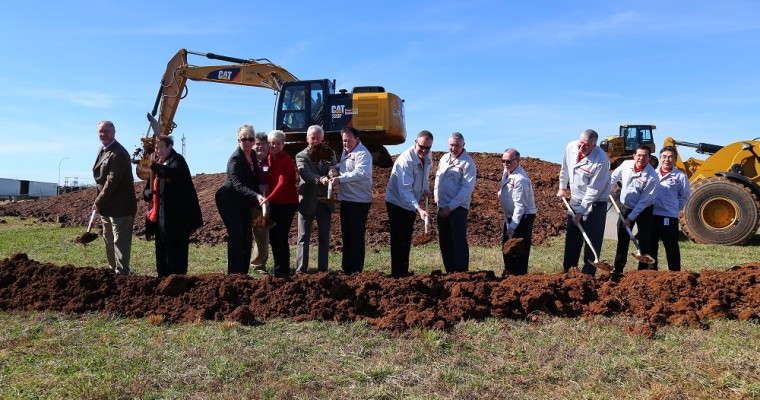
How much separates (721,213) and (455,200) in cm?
887

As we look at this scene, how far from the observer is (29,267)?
6.14 metres

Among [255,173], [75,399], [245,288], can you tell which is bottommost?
[75,399]

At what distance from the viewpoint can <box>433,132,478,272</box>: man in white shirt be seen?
6.59 metres

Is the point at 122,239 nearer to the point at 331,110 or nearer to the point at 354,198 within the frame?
the point at 354,198

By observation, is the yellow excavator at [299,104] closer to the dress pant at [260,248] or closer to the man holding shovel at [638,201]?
the dress pant at [260,248]

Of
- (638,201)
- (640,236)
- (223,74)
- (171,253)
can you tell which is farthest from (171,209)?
(223,74)

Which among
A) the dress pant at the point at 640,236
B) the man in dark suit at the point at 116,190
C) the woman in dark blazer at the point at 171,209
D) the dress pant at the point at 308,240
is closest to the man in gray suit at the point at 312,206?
the dress pant at the point at 308,240

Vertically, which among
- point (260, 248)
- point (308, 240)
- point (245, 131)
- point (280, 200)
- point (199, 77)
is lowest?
point (260, 248)

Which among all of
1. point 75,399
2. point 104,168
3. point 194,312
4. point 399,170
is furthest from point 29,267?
point 399,170

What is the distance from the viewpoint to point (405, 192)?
663cm

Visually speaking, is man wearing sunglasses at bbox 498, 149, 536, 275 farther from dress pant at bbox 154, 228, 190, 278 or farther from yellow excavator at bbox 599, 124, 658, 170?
yellow excavator at bbox 599, 124, 658, 170

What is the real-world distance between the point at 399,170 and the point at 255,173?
1620 millimetres

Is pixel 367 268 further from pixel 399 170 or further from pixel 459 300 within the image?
pixel 459 300

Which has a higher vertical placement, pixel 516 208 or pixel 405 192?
pixel 405 192
